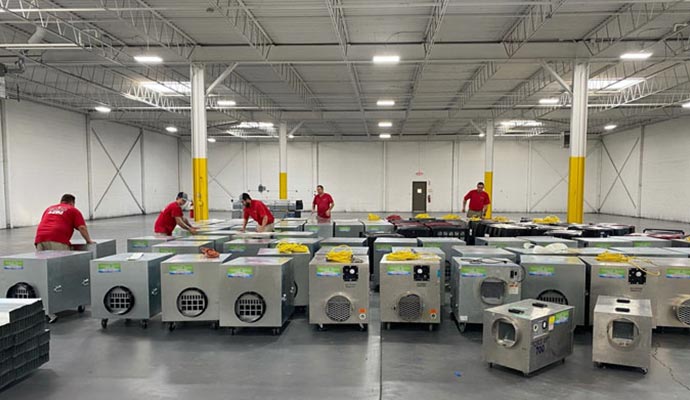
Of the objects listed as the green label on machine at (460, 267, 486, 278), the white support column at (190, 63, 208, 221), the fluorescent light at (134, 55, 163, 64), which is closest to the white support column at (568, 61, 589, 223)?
the green label on machine at (460, 267, 486, 278)

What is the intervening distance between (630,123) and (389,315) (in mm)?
23605

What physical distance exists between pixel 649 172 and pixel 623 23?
15.0 metres

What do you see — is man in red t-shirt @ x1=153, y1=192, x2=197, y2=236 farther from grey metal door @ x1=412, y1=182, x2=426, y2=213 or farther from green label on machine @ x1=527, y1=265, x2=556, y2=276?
grey metal door @ x1=412, y1=182, x2=426, y2=213

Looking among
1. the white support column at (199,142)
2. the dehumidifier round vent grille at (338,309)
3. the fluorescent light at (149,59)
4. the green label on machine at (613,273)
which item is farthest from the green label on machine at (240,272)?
the fluorescent light at (149,59)

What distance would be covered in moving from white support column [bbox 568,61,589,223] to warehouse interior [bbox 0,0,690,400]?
6cm

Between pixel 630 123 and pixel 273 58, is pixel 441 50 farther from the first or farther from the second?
pixel 630 123

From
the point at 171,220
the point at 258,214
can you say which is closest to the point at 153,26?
the point at 171,220

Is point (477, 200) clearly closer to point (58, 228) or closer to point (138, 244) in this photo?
point (138, 244)

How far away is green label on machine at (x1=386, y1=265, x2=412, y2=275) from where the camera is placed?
4852 millimetres

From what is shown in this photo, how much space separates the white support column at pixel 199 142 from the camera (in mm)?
11266

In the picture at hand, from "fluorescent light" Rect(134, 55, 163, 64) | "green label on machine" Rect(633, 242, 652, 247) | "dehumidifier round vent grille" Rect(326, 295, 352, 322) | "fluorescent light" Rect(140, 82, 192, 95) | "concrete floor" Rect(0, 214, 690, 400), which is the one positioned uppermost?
"fluorescent light" Rect(140, 82, 192, 95)

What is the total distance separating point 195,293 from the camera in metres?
4.93

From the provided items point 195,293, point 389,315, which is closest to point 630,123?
point 389,315

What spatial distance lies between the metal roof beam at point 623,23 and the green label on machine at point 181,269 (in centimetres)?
980
